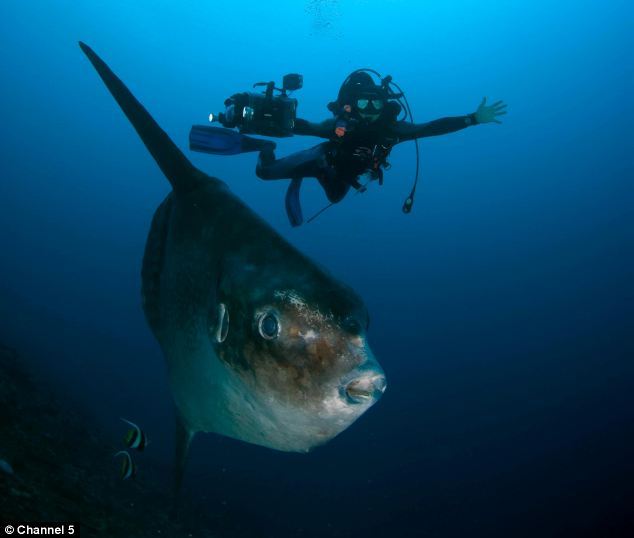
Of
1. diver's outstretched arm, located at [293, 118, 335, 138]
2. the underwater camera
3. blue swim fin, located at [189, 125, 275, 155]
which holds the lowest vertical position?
blue swim fin, located at [189, 125, 275, 155]

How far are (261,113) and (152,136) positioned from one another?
11.2ft

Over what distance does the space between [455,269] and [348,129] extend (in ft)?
291

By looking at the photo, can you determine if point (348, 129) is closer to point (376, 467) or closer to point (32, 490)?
point (32, 490)

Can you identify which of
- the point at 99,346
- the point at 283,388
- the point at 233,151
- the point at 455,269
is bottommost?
the point at 283,388

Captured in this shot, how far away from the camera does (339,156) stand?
6.06m

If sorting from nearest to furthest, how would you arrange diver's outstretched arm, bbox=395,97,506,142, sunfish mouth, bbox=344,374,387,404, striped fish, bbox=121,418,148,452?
sunfish mouth, bbox=344,374,387,404 → striped fish, bbox=121,418,148,452 → diver's outstretched arm, bbox=395,97,506,142

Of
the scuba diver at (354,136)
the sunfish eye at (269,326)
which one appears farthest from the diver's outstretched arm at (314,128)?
the sunfish eye at (269,326)

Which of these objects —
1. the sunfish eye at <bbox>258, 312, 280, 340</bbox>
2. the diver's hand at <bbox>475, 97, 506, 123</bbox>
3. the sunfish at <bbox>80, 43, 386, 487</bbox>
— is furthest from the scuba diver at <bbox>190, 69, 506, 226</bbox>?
the sunfish eye at <bbox>258, 312, 280, 340</bbox>

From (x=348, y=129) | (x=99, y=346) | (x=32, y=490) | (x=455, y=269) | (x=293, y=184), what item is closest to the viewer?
(x=32, y=490)

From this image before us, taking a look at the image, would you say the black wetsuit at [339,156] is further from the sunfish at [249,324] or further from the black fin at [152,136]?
the sunfish at [249,324]

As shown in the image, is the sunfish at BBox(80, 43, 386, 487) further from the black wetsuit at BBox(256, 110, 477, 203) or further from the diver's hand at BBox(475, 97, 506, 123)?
the diver's hand at BBox(475, 97, 506, 123)

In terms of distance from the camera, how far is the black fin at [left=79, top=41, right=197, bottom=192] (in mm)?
1736

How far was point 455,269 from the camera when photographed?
293 ft

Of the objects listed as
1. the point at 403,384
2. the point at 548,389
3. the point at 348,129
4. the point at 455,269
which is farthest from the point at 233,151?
the point at 455,269
